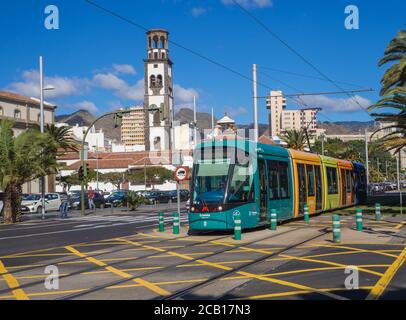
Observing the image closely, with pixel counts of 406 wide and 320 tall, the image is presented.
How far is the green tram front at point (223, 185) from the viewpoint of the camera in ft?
61.7

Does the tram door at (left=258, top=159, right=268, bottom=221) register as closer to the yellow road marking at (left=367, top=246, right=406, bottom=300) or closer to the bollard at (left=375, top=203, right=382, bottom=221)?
the bollard at (left=375, top=203, right=382, bottom=221)

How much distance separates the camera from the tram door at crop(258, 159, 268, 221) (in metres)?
20.2

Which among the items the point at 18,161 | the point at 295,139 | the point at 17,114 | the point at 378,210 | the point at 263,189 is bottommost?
the point at 378,210

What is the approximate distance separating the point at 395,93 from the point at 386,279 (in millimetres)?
18019

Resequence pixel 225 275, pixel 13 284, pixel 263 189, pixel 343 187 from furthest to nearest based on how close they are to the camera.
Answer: pixel 343 187
pixel 263 189
pixel 225 275
pixel 13 284

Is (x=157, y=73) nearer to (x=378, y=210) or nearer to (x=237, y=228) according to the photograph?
(x=378, y=210)

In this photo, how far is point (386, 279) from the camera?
1008 cm

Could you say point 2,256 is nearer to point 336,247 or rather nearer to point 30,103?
point 336,247

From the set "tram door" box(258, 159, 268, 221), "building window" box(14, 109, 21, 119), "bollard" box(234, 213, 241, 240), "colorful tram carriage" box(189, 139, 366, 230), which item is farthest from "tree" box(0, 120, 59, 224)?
"building window" box(14, 109, 21, 119)

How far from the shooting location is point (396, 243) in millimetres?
15852

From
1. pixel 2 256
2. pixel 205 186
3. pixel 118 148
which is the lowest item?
pixel 2 256

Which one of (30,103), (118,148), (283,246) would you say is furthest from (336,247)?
(118,148)

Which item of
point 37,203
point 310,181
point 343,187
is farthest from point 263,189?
point 37,203
